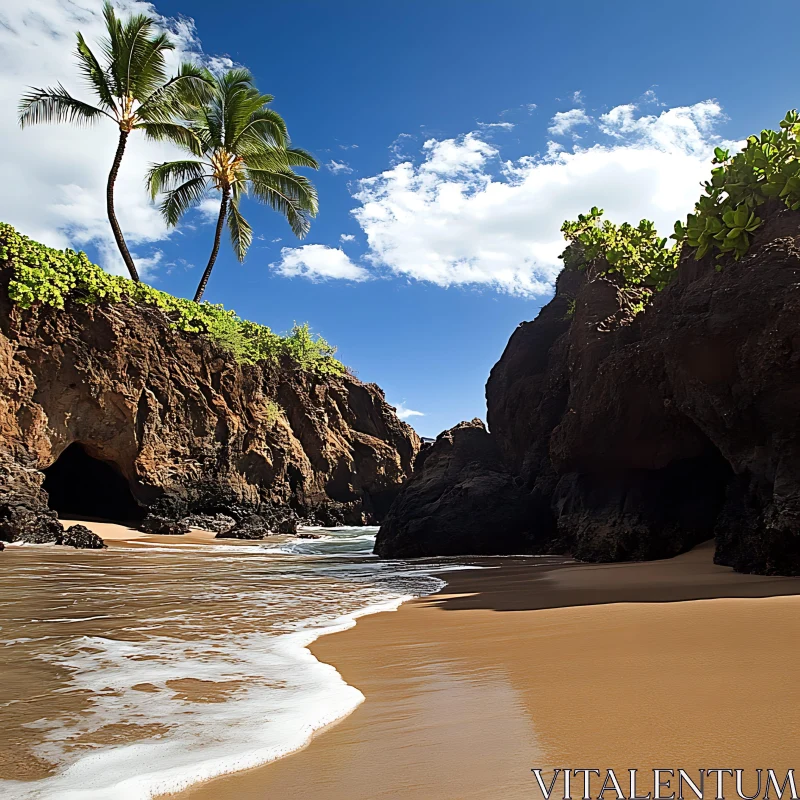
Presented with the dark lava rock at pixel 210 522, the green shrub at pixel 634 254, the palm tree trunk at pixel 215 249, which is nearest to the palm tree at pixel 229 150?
the palm tree trunk at pixel 215 249

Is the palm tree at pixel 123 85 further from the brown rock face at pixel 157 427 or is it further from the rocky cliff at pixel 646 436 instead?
the rocky cliff at pixel 646 436

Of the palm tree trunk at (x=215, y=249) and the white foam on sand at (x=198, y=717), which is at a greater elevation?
the palm tree trunk at (x=215, y=249)

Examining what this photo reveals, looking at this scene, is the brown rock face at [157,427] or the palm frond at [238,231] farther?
the palm frond at [238,231]

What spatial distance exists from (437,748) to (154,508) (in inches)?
696

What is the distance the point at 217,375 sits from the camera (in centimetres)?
2088

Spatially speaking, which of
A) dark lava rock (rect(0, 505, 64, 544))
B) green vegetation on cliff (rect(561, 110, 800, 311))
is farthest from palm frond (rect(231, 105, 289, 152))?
green vegetation on cliff (rect(561, 110, 800, 311))

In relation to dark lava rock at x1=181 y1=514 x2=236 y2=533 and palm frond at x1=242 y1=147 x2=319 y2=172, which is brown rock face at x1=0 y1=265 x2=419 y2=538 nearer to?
dark lava rock at x1=181 y1=514 x2=236 y2=533

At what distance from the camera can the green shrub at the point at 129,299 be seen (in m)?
14.7

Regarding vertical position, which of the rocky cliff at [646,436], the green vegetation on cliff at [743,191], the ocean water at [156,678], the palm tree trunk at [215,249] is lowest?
the ocean water at [156,678]

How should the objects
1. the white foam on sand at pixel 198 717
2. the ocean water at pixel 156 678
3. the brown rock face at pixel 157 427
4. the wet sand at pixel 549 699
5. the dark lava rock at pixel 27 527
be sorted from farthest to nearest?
the brown rock face at pixel 157 427, the dark lava rock at pixel 27 527, the ocean water at pixel 156 678, the white foam on sand at pixel 198 717, the wet sand at pixel 549 699

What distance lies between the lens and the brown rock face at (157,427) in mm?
14781

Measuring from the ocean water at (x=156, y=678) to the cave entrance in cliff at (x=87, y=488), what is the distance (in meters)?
13.4

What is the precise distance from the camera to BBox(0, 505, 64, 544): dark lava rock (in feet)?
37.2

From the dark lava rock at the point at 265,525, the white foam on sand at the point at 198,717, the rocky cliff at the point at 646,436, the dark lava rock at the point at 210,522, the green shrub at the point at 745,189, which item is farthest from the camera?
the dark lava rock at the point at 210,522
